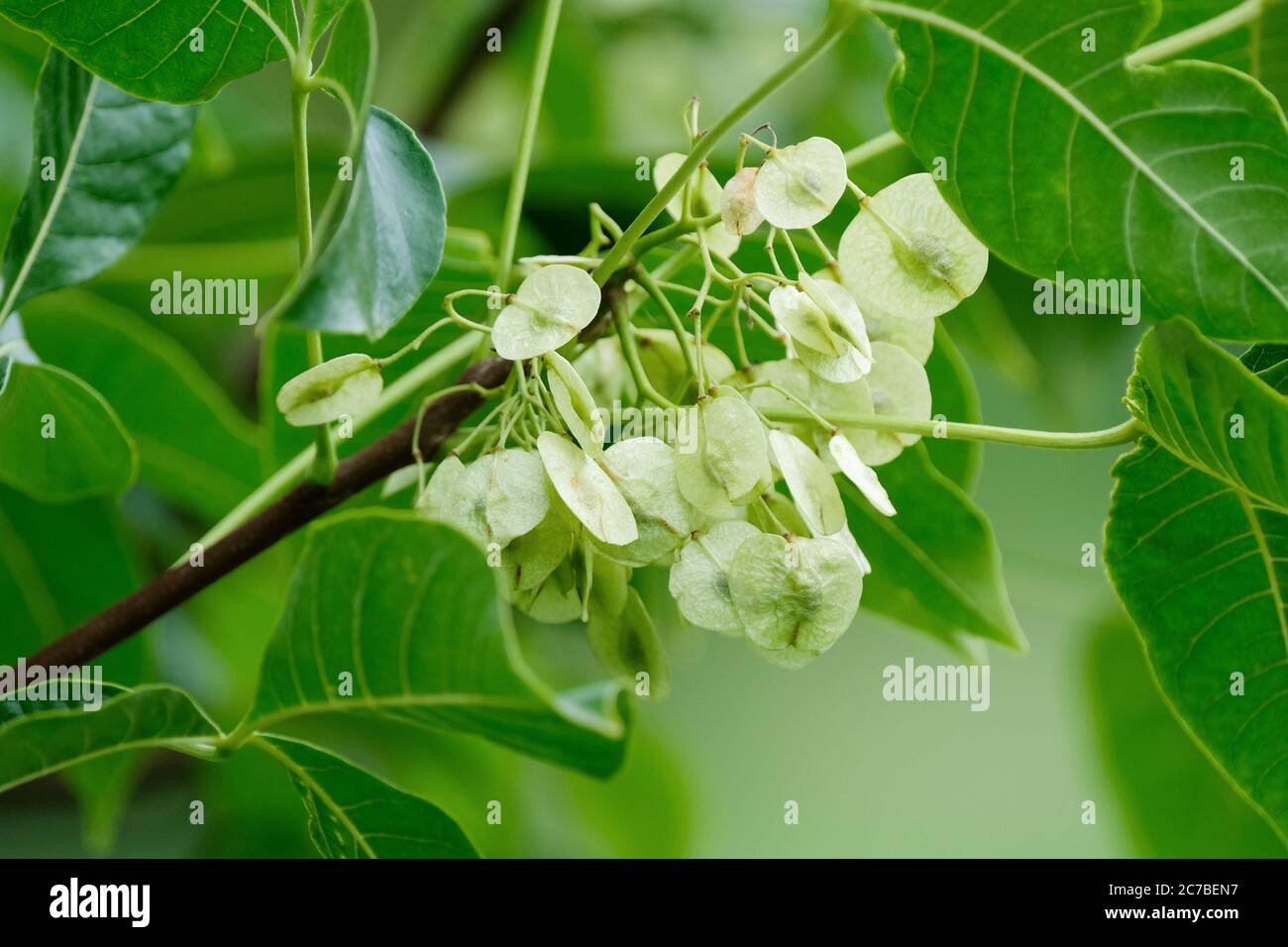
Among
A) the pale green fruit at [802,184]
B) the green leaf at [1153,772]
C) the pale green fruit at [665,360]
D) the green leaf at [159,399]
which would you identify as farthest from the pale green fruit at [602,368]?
the green leaf at [1153,772]

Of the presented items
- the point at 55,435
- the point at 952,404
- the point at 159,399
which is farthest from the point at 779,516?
the point at 159,399

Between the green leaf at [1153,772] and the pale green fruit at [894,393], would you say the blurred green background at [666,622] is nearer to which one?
the green leaf at [1153,772]

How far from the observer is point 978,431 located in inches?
17.5

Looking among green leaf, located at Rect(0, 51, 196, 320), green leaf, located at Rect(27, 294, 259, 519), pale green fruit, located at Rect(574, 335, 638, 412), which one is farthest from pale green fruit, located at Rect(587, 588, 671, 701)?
green leaf, located at Rect(27, 294, 259, 519)

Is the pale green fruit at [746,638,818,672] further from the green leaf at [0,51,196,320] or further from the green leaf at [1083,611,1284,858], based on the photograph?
the green leaf at [1083,611,1284,858]

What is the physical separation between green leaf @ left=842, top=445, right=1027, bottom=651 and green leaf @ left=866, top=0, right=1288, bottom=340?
194mm

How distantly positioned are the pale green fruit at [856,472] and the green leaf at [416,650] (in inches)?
5.0

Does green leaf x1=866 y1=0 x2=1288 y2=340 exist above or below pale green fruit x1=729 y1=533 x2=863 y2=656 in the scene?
above

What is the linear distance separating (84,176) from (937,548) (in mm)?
480

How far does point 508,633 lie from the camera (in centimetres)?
36
